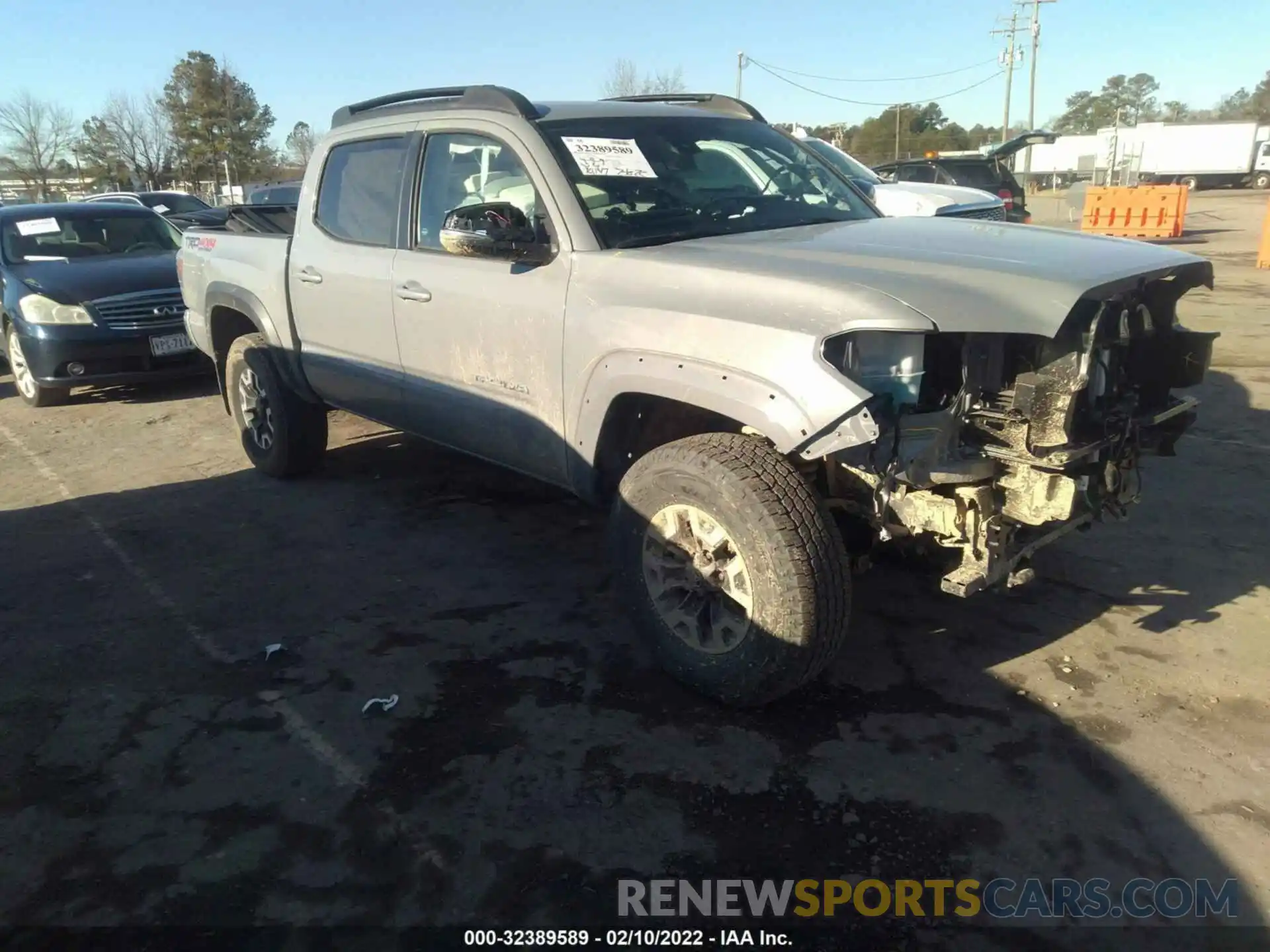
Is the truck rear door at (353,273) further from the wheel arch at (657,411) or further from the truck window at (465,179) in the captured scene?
the wheel arch at (657,411)

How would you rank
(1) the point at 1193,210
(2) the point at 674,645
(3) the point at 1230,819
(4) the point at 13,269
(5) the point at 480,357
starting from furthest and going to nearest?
(1) the point at 1193,210, (4) the point at 13,269, (5) the point at 480,357, (2) the point at 674,645, (3) the point at 1230,819

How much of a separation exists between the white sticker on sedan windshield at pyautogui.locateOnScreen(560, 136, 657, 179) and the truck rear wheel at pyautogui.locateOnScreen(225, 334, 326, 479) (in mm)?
2564

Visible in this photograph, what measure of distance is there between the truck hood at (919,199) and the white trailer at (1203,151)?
129 ft

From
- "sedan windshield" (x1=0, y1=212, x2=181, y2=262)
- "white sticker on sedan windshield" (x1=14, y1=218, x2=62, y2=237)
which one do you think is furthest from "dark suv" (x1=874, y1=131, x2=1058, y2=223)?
"white sticker on sedan windshield" (x1=14, y1=218, x2=62, y2=237)

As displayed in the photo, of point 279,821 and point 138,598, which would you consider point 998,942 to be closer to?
point 279,821

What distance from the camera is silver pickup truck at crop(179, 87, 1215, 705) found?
9.42 ft

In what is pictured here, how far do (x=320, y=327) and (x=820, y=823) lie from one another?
3.62 meters

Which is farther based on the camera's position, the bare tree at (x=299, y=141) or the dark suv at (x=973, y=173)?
the bare tree at (x=299, y=141)

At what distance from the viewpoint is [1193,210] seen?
33062mm

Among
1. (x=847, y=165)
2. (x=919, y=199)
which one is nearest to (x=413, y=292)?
(x=919, y=199)

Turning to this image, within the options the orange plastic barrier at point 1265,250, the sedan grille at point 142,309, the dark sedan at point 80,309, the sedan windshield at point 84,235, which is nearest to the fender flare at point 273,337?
the sedan grille at point 142,309

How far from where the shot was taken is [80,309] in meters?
7.96

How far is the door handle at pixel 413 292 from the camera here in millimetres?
4270

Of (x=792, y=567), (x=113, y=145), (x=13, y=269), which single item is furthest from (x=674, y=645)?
(x=113, y=145)
